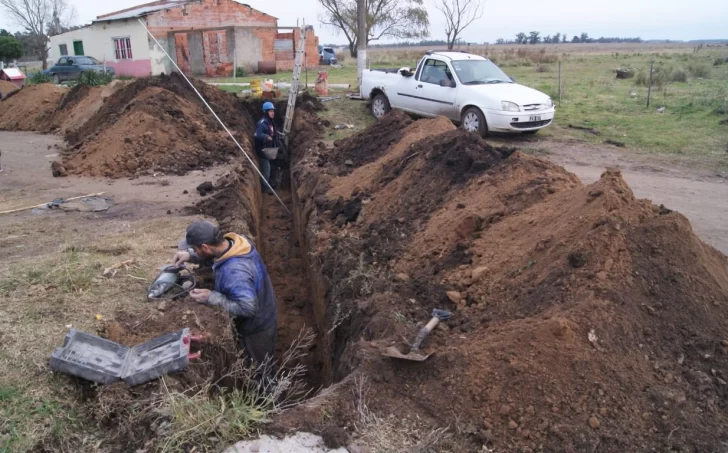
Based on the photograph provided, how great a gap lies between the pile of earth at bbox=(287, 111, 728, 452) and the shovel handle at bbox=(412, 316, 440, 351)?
0.09m

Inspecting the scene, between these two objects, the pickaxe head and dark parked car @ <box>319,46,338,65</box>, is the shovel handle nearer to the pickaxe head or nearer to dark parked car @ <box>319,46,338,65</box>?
the pickaxe head

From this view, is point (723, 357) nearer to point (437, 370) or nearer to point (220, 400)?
point (437, 370)

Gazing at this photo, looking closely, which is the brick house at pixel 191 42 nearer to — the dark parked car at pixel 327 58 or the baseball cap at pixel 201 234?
the dark parked car at pixel 327 58

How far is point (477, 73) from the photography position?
12938 mm

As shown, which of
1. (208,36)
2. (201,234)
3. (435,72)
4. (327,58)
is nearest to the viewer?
(201,234)

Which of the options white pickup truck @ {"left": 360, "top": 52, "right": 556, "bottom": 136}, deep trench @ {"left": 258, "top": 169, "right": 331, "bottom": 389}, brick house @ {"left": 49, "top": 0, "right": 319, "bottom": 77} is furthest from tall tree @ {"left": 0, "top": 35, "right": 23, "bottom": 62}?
deep trench @ {"left": 258, "top": 169, "right": 331, "bottom": 389}

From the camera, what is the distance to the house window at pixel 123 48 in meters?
32.9

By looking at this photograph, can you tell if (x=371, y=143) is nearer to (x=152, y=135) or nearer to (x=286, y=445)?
(x=152, y=135)

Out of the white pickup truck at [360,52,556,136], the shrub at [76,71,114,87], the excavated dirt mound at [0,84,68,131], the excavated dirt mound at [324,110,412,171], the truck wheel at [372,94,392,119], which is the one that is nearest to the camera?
the excavated dirt mound at [324,110,412,171]

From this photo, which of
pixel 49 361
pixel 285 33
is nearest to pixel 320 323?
pixel 49 361

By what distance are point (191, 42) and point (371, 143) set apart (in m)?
26.0

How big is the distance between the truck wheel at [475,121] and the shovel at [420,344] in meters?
8.31

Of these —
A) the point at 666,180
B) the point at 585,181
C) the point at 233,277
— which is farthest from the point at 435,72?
the point at 233,277

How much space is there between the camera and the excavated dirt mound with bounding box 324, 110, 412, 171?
10328 millimetres
